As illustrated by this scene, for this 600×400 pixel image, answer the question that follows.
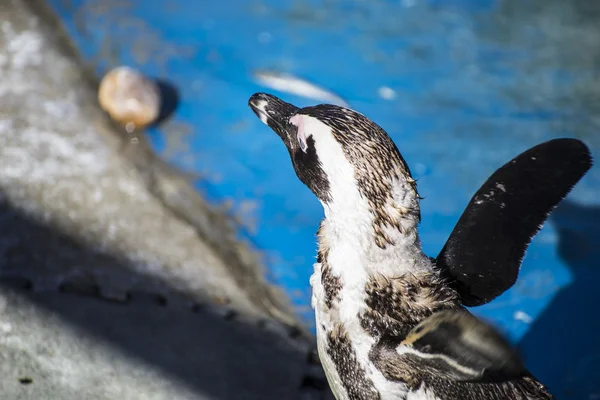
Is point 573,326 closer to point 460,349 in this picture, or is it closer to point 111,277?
point 460,349

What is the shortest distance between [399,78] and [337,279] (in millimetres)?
2361

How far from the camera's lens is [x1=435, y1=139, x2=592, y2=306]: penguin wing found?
2.00 metres

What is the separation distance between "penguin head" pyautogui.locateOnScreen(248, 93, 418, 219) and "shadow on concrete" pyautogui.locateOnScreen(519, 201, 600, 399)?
1266 millimetres

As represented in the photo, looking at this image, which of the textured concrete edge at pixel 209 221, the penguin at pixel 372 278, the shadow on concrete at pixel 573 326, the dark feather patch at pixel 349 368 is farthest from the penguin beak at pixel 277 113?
the shadow on concrete at pixel 573 326

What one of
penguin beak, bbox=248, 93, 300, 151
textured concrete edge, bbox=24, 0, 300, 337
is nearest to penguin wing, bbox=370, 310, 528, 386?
penguin beak, bbox=248, 93, 300, 151

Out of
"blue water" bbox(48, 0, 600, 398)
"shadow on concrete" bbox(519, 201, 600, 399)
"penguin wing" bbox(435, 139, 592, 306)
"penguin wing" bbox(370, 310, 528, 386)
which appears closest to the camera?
"penguin wing" bbox(370, 310, 528, 386)

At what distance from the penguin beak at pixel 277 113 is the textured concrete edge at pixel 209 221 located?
0.94 m

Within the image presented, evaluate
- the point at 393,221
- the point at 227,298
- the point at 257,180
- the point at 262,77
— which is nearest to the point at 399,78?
the point at 262,77

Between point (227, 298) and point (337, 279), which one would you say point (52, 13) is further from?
point (337, 279)

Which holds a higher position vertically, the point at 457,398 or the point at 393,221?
the point at 393,221

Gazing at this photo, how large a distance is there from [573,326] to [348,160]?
153 centimetres

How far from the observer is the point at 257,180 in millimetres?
3336

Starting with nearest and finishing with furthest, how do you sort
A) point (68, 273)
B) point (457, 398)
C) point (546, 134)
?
point (457, 398) → point (68, 273) → point (546, 134)

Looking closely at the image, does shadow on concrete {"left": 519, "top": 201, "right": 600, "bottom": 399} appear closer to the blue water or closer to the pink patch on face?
the blue water
